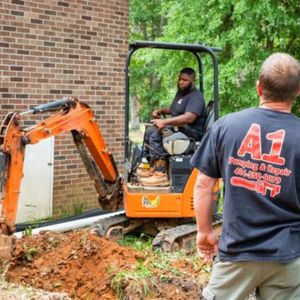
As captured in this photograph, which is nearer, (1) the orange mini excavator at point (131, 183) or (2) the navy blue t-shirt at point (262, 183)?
(2) the navy blue t-shirt at point (262, 183)

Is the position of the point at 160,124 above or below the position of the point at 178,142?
above

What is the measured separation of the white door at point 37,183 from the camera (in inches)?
356

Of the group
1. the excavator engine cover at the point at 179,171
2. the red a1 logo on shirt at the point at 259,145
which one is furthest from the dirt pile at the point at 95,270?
the red a1 logo on shirt at the point at 259,145

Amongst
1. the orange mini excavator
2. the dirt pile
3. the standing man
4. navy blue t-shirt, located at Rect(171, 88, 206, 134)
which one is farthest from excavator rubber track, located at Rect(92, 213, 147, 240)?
the standing man

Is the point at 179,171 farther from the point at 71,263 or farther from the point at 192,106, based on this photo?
the point at 71,263

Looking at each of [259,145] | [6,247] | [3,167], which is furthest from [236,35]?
[259,145]

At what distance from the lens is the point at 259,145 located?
9.61 ft

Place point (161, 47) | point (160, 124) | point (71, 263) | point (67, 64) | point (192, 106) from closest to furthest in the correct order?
point (71, 263) → point (160, 124) → point (192, 106) → point (161, 47) → point (67, 64)

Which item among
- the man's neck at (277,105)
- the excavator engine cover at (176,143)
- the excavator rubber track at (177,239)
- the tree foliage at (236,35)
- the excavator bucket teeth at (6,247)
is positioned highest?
the tree foliage at (236,35)

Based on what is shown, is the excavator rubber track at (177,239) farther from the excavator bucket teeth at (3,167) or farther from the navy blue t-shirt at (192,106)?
the excavator bucket teeth at (3,167)

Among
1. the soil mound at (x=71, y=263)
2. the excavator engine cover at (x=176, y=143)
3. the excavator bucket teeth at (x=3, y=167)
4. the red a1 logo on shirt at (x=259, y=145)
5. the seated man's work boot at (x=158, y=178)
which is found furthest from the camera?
the seated man's work boot at (x=158, y=178)

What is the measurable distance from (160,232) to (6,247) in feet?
7.64

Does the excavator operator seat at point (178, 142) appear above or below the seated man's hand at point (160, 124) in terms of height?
below

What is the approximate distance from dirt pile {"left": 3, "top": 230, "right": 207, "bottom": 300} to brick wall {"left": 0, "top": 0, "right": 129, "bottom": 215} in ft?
11.0
